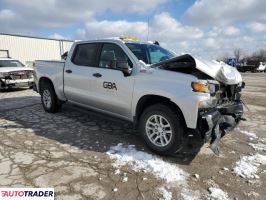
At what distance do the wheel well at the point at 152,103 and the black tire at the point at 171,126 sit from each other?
0.06 metres

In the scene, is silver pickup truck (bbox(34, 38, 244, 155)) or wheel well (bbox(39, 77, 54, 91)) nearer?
silver pickup truck (bbox(34, 38, 244, 155))

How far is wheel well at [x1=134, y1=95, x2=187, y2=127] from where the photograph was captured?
153 inches

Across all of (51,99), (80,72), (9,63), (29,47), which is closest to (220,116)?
(80,72)

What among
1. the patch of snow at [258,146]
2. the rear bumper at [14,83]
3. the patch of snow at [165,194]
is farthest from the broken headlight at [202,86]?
the rear bumper at [14,83]

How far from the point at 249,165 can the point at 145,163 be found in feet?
5.21

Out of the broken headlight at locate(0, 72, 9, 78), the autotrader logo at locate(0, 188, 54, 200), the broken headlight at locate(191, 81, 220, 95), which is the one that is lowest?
the autotrader logo at locate(0, 188, 54, 200)

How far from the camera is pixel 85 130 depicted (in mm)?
5379

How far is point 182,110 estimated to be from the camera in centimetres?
369

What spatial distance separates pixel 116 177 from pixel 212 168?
145 cm

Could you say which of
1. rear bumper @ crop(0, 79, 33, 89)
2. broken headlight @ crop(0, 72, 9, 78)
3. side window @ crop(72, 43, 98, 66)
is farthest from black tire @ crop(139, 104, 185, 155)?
broken headlight @ crop(0, 72, 9, 78)

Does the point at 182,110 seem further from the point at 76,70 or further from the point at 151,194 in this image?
the point at 76,70

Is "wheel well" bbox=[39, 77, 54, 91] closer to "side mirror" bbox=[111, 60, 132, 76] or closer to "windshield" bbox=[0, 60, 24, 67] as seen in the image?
"side mirror" bbox=[111, 60, 132, 76]

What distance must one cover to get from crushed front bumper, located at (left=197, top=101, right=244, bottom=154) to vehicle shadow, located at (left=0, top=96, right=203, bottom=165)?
1.78ft

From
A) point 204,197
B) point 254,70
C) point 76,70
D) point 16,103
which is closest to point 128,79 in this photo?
point 76,70
